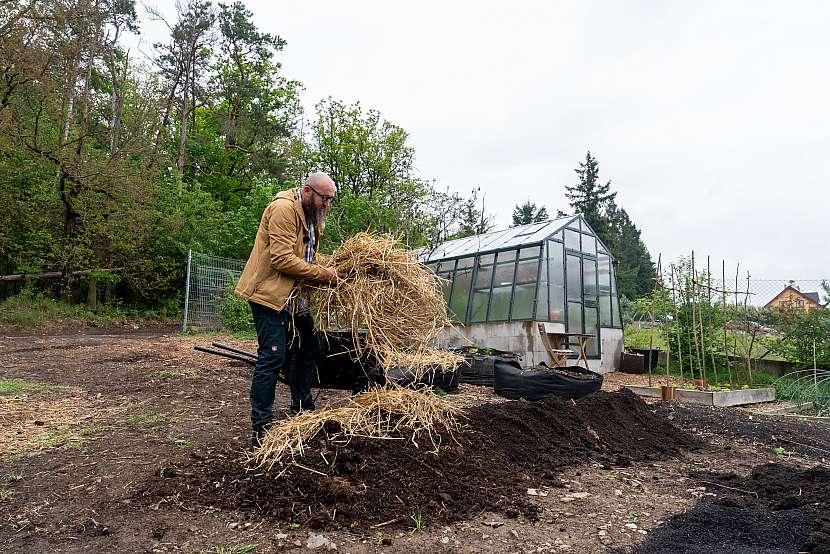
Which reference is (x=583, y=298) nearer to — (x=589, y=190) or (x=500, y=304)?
(x=500, y=304)

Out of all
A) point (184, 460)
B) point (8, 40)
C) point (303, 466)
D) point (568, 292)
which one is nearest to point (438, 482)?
point (303, 466)

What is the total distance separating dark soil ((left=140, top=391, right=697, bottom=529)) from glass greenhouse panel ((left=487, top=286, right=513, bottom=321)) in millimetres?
7877

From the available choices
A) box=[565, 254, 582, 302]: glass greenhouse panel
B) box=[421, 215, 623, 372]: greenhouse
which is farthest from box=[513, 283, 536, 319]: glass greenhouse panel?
box=[565, 254, 582, 302]: glass greenhouse panel

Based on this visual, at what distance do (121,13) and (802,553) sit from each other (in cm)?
2198

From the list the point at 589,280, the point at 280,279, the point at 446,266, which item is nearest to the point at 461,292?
the point at 446,266

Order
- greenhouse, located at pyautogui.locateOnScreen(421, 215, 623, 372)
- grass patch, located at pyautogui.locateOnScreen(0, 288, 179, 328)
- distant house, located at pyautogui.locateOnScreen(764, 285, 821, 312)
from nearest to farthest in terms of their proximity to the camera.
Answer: distant house, located at pyautogui.locateOnScreen(764, 285, 821, 312)
greenhouse, located at pyautogui.locateOnScreen(421, 215, 623, 372)
grass patch, located at pyautogui.locateOnScreen(0, 288, 179, 328)

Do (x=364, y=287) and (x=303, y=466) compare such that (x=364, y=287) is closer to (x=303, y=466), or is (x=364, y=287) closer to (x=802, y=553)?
(x=303, y=466)

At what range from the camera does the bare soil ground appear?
262cm

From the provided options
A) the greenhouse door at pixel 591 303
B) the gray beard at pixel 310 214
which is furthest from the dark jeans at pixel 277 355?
the greenhouse door at pixel 591 303

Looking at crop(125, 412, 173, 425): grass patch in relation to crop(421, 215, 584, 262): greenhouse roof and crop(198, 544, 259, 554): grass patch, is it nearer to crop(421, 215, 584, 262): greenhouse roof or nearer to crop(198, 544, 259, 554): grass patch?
crop(198, 544, 259, 554): grass patch

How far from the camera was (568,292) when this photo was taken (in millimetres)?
12344

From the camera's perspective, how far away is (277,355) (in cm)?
339

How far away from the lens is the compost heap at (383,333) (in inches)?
129

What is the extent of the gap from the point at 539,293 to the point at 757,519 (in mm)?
8598
